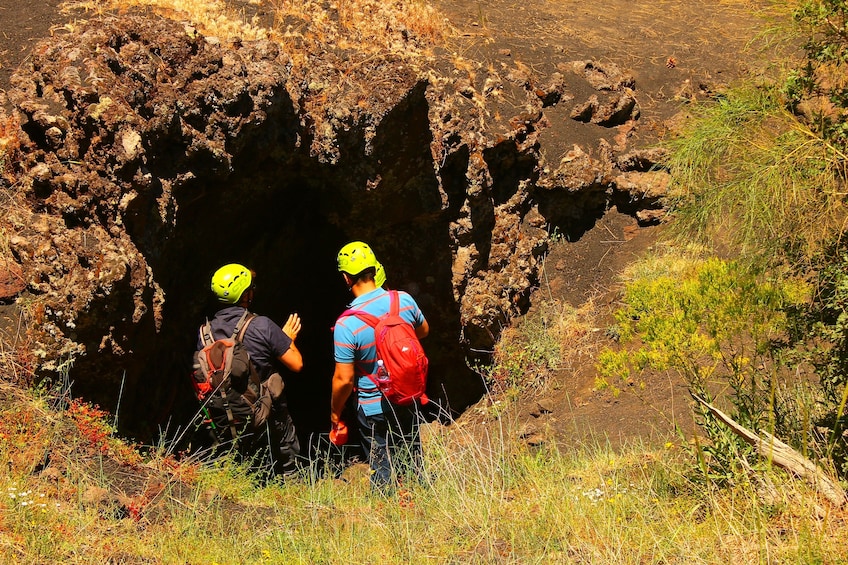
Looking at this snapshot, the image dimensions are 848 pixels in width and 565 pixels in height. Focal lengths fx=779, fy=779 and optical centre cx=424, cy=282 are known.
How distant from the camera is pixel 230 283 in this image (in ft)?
17.6

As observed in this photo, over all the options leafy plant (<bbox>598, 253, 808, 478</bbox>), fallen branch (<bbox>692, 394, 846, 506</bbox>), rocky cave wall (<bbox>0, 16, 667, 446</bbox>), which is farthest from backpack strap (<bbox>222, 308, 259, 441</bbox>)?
leafy plant (<bbox>598, 253, 808, 478</bbox>)

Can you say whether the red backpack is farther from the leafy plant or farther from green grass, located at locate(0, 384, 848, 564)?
the leafy plant

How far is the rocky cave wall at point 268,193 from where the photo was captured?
546 cm

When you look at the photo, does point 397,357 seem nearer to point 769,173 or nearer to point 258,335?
point 258,335

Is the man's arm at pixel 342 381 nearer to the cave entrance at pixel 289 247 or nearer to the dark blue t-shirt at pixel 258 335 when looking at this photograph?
the dark blue t-shirt at pixel 258 335

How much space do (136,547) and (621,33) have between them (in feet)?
28.5

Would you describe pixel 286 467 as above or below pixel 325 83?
below

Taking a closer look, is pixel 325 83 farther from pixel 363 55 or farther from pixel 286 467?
pixel 286 467

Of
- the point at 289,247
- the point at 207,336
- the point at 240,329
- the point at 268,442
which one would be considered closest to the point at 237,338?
the point at 240,329

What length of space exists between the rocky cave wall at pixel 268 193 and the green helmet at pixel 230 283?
2.12ft

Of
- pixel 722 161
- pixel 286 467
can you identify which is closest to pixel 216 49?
pixel 286 467

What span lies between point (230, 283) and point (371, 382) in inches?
49.8

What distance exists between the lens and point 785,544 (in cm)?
334

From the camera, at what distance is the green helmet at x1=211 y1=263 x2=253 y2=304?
5.36 meters
